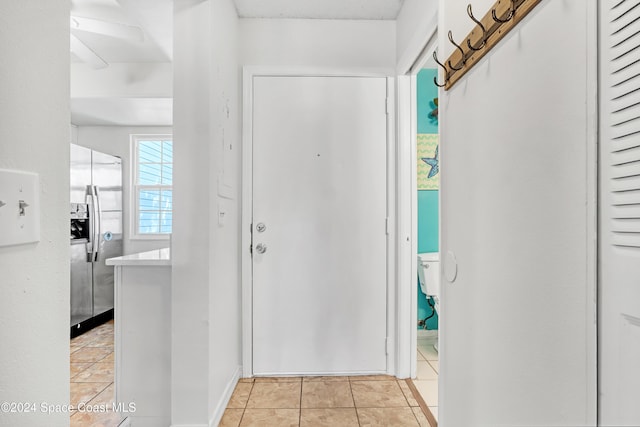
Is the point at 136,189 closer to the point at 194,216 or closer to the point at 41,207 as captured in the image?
the point at 194,216

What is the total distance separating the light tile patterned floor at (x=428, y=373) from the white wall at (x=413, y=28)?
1.96 metres

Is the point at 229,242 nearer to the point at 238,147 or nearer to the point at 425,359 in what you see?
the point at 238,147

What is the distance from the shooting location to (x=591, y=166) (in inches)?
25.8

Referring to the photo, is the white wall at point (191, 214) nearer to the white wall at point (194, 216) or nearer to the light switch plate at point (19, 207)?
the white wall at point (194, 216)

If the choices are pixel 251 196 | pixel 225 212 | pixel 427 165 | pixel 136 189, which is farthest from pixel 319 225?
pixel 136 189

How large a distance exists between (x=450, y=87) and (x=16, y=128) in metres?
1.26

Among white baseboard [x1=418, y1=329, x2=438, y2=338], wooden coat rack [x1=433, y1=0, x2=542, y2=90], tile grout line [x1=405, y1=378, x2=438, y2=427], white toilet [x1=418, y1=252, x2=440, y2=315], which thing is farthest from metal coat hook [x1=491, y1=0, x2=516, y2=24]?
white baseboard [x1=418, y1=329, x2=438, y2=338]

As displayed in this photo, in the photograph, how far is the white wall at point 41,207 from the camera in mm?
517

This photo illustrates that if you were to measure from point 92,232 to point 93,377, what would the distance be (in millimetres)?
1715

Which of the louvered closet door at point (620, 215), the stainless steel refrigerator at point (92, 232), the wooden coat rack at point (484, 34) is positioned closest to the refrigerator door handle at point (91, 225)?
the stainless steel refrigerator at point (92, 232)

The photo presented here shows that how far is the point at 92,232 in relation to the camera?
3635 mm

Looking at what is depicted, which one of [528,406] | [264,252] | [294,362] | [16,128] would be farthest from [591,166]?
[294,362]

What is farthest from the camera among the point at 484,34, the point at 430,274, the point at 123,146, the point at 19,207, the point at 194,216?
the point at 123,146

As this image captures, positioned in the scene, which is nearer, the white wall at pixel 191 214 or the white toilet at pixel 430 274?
the white wall at pixel 191 214
